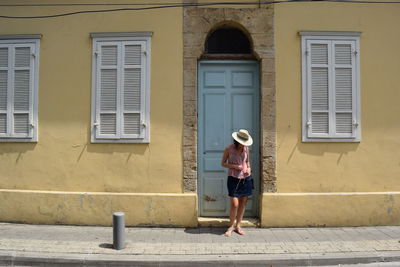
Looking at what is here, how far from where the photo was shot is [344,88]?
6.43 meters

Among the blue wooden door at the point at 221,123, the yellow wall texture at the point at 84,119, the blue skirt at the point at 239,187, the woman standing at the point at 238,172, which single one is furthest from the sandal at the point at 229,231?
the yellow wall texture at the point at 84,119

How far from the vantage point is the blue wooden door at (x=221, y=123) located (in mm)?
6496

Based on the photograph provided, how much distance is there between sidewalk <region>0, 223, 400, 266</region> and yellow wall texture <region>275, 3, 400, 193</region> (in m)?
0.86

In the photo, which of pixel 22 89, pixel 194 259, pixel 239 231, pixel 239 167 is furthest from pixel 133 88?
pixel 194 259

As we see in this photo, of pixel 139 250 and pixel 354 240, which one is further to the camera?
pixel 354 240

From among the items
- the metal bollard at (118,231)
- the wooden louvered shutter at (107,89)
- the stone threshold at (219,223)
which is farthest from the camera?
the wooden louvered shutter at (107,89)

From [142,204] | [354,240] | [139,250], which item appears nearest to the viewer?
[139,250]

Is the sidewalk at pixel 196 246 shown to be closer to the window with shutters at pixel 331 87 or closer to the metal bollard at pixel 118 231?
the metal bollard at pixel 118 231

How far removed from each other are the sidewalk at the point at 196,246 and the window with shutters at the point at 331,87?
5.59ft

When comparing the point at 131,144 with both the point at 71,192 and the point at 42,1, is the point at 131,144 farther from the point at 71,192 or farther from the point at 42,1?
the point at 42,1

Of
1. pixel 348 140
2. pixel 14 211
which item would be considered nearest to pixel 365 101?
pixel 348 140

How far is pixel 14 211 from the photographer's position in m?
6.42

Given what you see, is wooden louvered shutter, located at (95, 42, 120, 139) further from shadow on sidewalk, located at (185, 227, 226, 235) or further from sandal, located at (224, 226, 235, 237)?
sandal, located at (224, 226, 235, 237)

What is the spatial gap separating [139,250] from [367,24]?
5.46 metres
